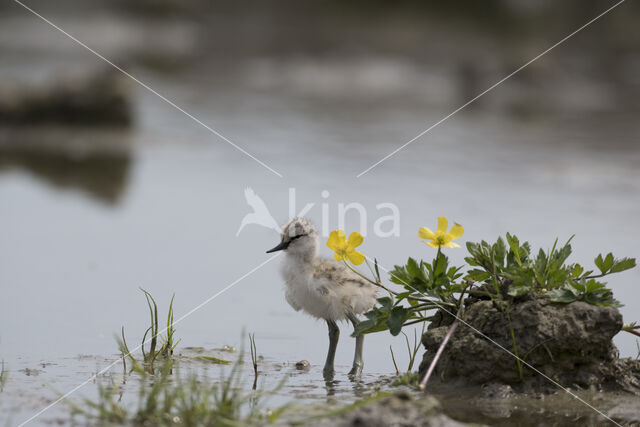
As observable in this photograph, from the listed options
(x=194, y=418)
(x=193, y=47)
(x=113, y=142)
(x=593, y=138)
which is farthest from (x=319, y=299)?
(x=193, y=47)

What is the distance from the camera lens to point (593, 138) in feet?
40.7

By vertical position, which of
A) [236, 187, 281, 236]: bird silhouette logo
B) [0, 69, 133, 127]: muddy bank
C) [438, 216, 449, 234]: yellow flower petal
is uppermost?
[0, 69, 133, 127]: muddy bank

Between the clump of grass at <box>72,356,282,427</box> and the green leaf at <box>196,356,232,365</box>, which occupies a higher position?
the green leaf at <box>196,356,232,365</box>

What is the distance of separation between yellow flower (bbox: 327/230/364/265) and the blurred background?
66cm

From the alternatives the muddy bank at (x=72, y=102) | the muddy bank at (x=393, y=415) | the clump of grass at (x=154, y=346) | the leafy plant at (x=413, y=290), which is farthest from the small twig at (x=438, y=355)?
the muddy bank at (x=72, y=102)

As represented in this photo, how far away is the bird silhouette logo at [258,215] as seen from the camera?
7866mm

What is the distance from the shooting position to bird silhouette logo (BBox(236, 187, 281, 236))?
787cm

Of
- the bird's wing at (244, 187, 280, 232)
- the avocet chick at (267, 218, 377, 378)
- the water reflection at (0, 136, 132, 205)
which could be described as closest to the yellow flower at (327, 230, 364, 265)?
the avocet chick at (267, 218, 377, 378)

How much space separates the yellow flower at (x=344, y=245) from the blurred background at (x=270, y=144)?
66cm

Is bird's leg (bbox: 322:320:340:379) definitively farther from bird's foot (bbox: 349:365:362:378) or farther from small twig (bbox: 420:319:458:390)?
small twig (bbox: 420:319:458:390)

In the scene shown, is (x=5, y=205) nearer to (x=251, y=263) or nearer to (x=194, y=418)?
(x=251, y=263)

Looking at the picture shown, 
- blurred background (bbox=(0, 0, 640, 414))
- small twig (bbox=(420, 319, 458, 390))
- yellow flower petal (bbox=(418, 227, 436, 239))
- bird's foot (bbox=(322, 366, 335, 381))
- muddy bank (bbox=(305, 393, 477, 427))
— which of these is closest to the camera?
muddy bank (bbox=(305, 393, 477, 427))

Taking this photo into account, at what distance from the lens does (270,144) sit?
11562 mm

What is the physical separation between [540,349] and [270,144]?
735cm
